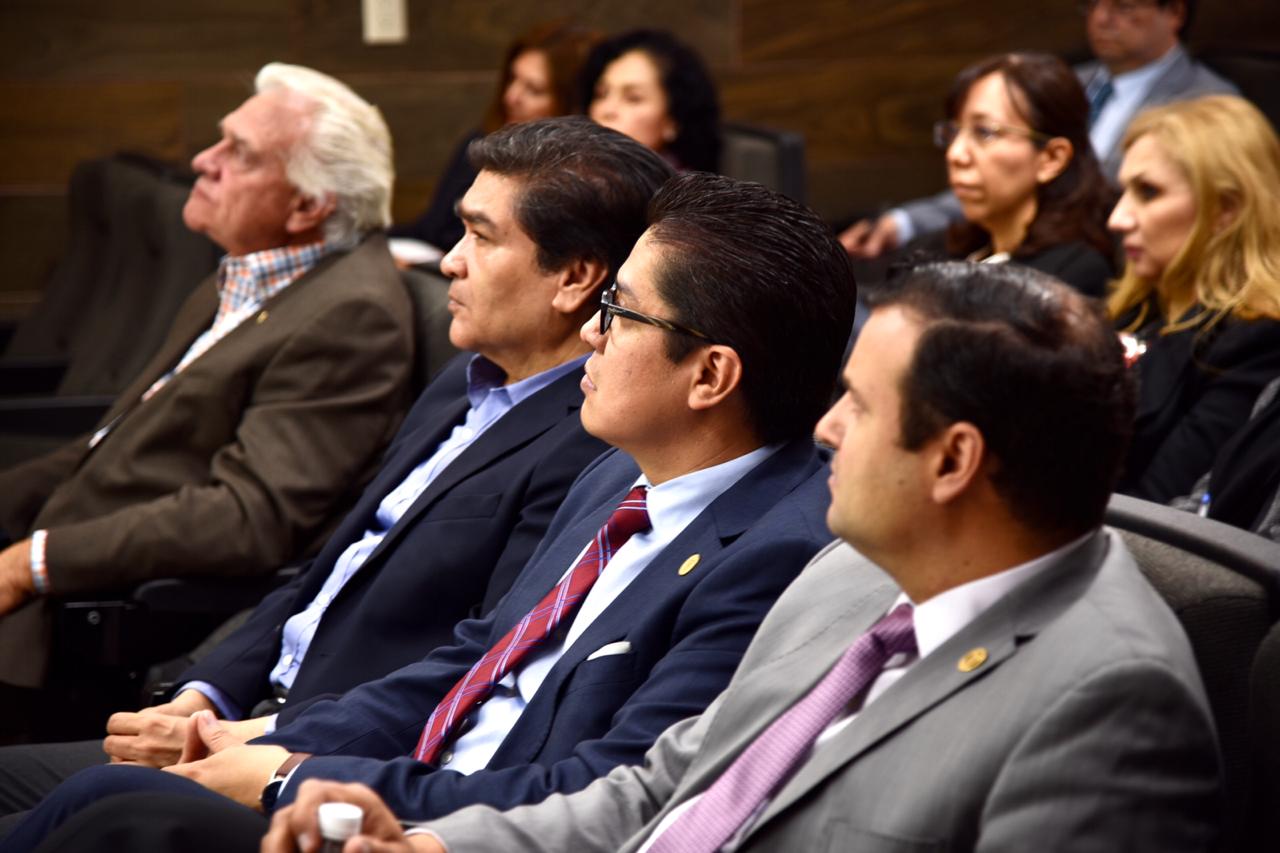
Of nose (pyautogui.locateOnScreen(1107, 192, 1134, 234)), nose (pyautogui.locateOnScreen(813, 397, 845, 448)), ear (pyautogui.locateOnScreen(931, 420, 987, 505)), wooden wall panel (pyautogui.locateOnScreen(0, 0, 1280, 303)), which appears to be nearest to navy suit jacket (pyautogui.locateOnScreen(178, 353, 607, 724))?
nose (pyautogui.locateOnScreen(813, 397, 845, 448))

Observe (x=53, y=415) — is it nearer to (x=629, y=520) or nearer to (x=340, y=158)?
(x=340, y=158)

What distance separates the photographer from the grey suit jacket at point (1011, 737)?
3.57 ft

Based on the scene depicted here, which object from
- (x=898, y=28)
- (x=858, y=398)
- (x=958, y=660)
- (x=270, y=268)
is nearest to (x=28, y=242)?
(x=270, y=268)

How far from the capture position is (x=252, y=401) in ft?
8.67

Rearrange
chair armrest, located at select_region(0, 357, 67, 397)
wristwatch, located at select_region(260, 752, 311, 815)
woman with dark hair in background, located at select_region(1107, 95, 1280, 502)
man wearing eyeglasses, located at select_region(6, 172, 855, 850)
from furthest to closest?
1. chair armrest, located at select_region(0, 357, 67, 397)
2. woman with dark hair in background, located at select_region(1107, 95, 1280, 502)
3. wristwatch, located at select_region(260, 752, 311, 815)
4. man wearing eyeglasses, located at select_region(6, 172, 855, 850)

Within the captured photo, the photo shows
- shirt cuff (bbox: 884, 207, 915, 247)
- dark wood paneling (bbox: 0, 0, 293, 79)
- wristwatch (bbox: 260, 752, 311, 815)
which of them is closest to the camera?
wristwatch (bbox: 260, 752, 311, 815)

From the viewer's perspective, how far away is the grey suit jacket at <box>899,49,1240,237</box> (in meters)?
4.48

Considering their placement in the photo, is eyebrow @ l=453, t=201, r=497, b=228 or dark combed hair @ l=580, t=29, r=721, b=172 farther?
dark combed hair @ l=580, t=29, r=721, b=172

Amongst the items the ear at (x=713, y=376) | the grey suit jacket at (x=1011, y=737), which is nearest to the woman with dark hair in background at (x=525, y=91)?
the ear at (x=713, y=376)

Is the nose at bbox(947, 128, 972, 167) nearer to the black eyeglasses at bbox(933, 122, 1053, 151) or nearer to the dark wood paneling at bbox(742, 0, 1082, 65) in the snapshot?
the black eyeglasses at bbox(933, 122, 1053, 151)

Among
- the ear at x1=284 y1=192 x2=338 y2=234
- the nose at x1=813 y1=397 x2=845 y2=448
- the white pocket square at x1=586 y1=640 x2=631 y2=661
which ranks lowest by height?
the white pocket square at x1=586 y1=640 x2=631 y2=661

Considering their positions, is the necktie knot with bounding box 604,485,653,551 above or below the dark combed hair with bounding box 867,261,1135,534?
below

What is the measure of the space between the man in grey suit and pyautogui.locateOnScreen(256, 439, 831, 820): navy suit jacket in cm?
11

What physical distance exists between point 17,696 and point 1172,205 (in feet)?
7.26
